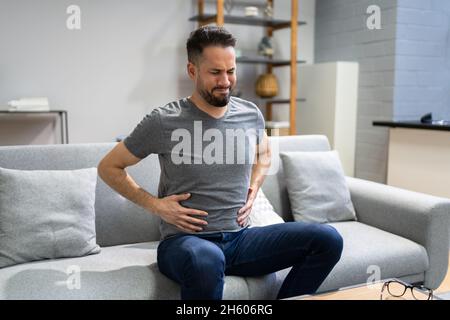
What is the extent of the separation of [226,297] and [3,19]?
294 cm

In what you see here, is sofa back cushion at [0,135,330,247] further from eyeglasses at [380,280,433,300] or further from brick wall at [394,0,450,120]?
brick wall at [394,0,450,120]

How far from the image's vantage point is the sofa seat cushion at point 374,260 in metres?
1.77

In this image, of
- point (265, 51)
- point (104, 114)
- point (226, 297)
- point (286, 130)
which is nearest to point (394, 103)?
point (286, 130)

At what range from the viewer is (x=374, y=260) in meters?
1.83

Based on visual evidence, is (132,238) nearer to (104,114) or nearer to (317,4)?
(104,114)

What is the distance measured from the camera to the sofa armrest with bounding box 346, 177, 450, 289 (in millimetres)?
1949

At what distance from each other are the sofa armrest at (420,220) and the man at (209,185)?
0.62m

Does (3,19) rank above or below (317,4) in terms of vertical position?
below

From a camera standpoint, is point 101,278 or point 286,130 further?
point 286,130

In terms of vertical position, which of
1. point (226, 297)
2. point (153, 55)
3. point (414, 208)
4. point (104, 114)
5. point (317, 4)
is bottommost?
point (226, 297)

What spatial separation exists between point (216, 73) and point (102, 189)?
28.5 inches

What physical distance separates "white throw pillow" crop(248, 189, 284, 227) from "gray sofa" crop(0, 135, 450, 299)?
0.55 ft

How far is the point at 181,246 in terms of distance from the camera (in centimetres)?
140
